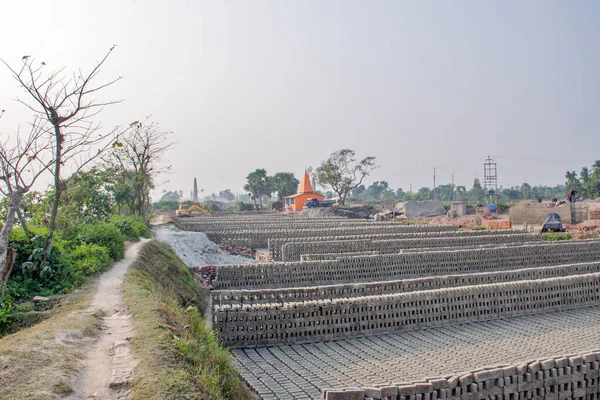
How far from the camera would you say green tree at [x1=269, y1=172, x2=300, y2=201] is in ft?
220

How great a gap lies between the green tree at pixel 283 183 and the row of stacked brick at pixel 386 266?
2050 inches

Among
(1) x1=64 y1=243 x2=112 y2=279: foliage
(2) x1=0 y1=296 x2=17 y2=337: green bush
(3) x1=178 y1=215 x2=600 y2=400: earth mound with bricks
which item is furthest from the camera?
(1) x1=64 y1=243 x2=112 y2=279: foliage

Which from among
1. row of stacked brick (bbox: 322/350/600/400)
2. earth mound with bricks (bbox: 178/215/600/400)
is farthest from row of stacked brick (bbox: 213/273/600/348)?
row of stacked brick (bbox: 322/350/600/400)

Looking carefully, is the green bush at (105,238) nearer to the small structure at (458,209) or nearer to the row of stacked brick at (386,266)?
the row of stacked brick at (386,266)

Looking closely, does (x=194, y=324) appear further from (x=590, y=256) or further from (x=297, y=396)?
(x=590, y=256)

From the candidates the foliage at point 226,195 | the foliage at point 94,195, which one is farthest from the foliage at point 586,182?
the foliage at point 226,195

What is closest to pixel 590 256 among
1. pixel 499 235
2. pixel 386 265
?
pixel 499 235

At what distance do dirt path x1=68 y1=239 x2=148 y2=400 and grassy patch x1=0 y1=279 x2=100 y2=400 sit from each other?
0.11 metres

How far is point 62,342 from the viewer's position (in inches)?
213

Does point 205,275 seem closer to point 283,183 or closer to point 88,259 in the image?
point 88,259

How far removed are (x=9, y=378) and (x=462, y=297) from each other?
24.1ft

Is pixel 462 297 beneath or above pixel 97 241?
beneath

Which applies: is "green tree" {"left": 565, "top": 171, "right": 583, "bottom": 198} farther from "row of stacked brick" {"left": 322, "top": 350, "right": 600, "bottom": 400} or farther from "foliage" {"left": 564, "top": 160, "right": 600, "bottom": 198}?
"row of stacked brick" {"left": 322, "top": 350, "right": 600, "bottom": 400}

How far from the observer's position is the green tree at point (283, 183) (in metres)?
66.9
